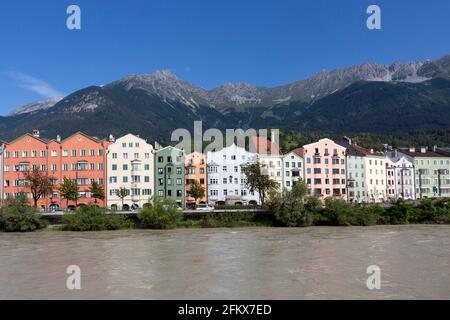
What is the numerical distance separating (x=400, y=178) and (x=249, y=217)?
64961 millimetres

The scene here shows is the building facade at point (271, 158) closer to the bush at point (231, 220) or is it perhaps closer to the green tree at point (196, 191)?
the green tree at point (196, 191)

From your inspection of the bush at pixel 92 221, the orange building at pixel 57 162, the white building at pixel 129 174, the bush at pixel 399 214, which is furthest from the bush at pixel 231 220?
the orange building at pixel 57 162

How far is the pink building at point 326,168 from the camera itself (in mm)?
105125

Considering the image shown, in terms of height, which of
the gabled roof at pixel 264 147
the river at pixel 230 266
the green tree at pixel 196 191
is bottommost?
the river at pixel 230 266

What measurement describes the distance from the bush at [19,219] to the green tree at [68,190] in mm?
18700

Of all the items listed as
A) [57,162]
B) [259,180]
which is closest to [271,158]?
[259,180]

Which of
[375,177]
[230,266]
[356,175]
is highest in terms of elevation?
[356,175]

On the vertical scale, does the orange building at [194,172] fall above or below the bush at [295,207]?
above

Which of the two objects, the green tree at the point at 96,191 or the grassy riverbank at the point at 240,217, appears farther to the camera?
the green tree at the point at 96,191

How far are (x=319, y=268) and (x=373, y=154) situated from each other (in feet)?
303

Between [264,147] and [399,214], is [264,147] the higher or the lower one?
the higher one

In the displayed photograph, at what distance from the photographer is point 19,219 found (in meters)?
64.6

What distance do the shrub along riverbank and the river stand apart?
39.9ft

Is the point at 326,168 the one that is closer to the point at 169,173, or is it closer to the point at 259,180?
the point at 259,180
